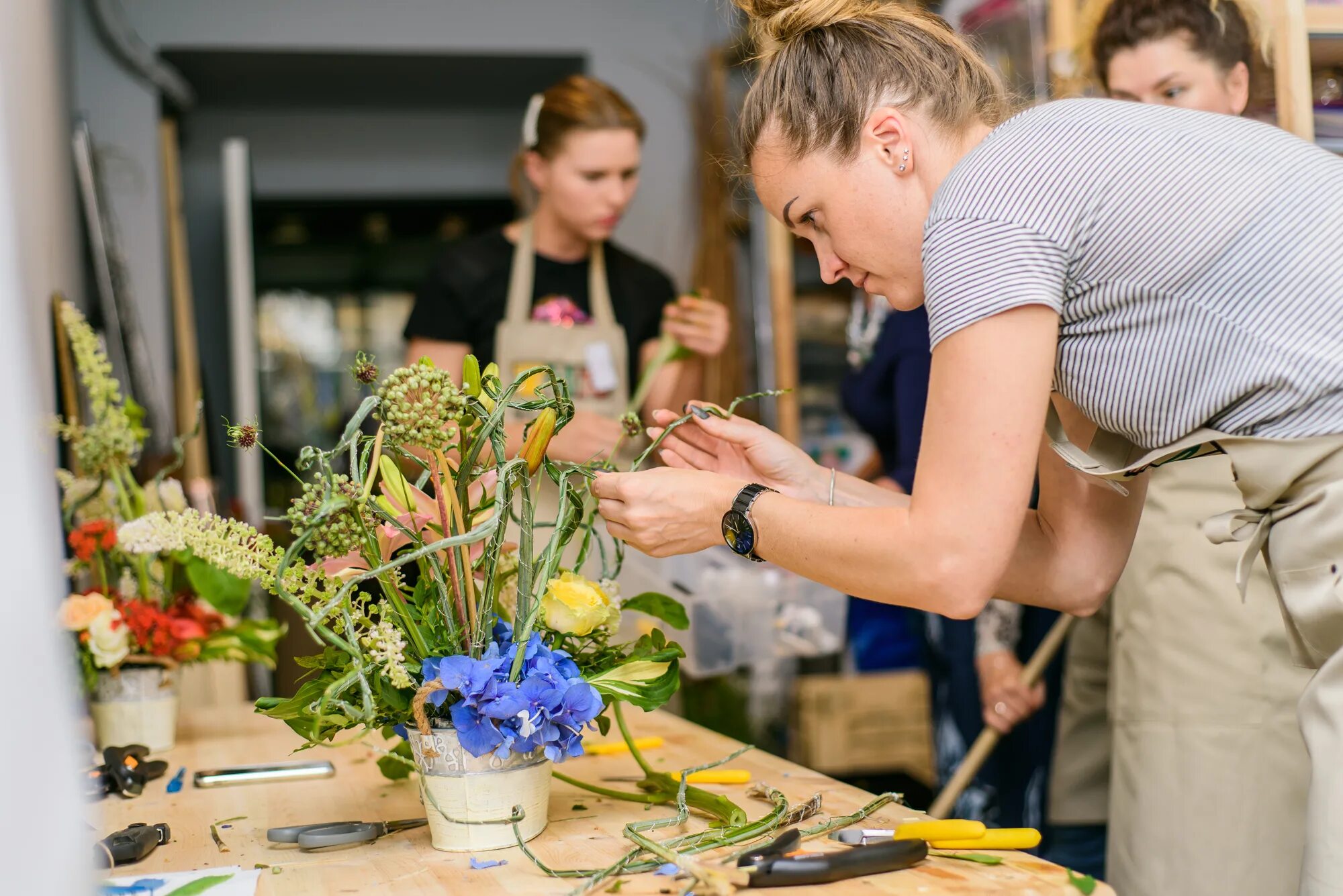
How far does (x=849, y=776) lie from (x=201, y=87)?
130 inches

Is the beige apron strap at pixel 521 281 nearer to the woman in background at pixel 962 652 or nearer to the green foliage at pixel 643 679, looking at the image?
the woman in background at pixel 962 652

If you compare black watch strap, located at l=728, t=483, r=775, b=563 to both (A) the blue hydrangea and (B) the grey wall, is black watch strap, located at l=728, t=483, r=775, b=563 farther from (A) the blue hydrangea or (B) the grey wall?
(B) the grey wall

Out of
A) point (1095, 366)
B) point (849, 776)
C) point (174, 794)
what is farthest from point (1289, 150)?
point (849, 776)

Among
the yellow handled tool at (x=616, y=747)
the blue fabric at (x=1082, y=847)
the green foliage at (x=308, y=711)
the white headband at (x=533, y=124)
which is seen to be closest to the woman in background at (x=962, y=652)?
the blue fabric at (x=1082, y=847)

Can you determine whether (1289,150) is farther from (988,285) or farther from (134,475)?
(134,475)

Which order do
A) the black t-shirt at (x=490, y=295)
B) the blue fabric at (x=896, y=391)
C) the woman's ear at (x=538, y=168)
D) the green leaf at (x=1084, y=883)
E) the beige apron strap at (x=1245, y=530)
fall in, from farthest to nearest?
the woman's ear at (x=538, y=168)
the black t-shirt at (x=490, y=295)
the blue fabric at (x=896, y=391)
the beige apron strap at (x=1245, y=530)
the green leaf at (x=1084, y=883)

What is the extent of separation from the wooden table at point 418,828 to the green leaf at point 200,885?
0.03m

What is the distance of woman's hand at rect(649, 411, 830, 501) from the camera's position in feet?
4.37

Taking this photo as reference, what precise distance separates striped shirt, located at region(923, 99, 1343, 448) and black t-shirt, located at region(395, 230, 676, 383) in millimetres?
1610

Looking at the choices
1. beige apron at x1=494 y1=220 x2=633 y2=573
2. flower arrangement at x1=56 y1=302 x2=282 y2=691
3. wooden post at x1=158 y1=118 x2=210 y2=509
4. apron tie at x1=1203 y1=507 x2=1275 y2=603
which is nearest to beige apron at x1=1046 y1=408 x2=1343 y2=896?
apron tie at x1=1203 y1=507 x2=1275 y2=603

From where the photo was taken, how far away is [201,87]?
460 cm

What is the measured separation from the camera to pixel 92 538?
5.31 feet

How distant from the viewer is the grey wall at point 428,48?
158 inches

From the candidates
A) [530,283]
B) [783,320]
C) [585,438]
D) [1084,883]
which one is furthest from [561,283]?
[1084,883]
